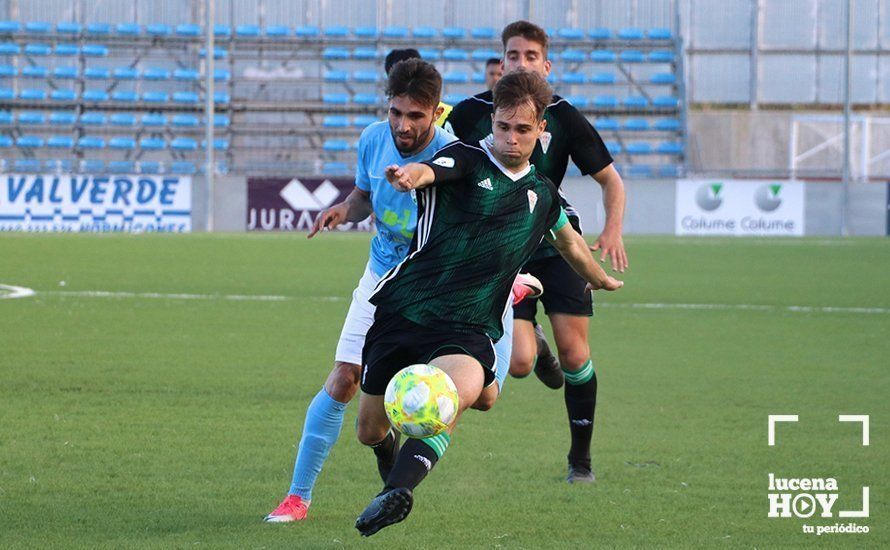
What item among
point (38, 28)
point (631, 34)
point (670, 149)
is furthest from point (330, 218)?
point (38, 28)

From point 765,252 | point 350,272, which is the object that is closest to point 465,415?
point 350,272

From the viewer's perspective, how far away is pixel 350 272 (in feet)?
60.7

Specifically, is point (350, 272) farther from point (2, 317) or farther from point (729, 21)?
point (729, 21)

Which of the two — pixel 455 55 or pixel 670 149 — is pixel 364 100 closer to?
pixel 455 55

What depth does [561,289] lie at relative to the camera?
6.61 m

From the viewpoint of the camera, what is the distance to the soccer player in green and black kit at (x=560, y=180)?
627 centimetres

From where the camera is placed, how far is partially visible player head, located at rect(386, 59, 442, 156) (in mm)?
5129

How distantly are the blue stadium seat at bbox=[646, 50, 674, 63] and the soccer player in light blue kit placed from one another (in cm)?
3505

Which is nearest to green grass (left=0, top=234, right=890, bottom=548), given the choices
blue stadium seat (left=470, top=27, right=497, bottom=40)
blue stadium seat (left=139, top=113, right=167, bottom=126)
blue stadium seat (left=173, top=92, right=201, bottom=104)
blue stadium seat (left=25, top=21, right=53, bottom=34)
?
blue stadium seat (left=139, top=113, right=167, bottom=126)

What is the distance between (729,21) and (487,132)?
127ft

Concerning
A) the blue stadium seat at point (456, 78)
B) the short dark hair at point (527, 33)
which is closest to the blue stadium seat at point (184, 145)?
the blue stadium seat at point (456, 78)

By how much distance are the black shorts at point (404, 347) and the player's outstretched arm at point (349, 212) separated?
587 mm

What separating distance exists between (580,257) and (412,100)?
3.09ft

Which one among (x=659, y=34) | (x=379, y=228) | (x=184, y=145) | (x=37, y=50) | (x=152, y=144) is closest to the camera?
(x=379, y=228)
